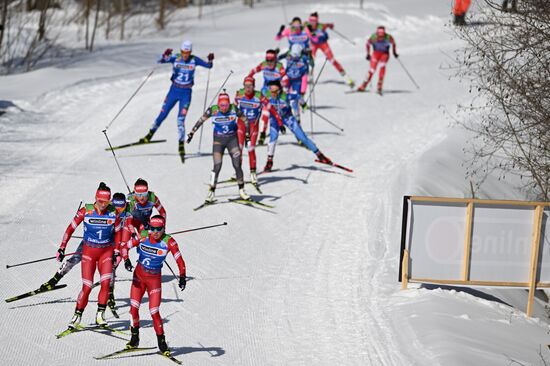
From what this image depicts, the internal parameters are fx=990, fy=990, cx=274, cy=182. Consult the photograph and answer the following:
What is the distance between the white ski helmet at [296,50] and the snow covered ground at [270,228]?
7.01 feet

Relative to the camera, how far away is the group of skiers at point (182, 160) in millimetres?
12305

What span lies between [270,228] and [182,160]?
4438 millimetres

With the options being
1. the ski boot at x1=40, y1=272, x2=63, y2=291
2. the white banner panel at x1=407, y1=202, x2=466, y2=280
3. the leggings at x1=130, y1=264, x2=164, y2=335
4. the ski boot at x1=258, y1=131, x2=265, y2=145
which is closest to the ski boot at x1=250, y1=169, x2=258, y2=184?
the ski boot at x1=258, y1=131, x2=265, y2=145

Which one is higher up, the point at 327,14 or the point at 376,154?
the point at 327,14

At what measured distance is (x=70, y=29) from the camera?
134 ft

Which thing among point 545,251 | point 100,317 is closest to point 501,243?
point 545,251

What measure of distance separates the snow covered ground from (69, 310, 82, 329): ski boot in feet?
0.52

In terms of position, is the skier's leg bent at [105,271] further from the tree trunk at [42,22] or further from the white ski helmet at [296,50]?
the tree trunk at [42,22]

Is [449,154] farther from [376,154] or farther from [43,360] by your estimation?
[43,360]

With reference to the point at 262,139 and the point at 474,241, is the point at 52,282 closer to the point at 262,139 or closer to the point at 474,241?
the point at 474,241

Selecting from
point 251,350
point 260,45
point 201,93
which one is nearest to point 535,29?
point 251,350

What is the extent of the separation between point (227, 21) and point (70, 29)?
22.8 feet

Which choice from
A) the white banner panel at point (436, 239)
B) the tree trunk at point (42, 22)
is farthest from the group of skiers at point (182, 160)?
the tree trunk at point (42, 22)

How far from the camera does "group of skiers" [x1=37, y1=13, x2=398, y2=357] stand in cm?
1230
